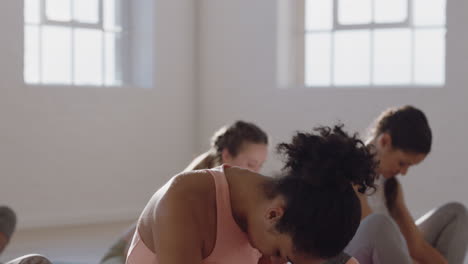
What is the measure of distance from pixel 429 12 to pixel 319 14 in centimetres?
89

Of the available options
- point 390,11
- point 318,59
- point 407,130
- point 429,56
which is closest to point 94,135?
point 318,59

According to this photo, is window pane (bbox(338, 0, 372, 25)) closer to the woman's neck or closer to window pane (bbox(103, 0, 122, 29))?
window pane (bbox(103, 0, 122, 29))

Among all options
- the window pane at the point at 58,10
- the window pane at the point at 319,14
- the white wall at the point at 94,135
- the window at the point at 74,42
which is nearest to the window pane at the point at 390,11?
the window pane at the point at 319,14

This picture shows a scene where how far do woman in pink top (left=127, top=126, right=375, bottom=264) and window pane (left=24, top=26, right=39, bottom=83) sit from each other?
4.37 meters

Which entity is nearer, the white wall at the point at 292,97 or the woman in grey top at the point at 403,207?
the woman in grey top at the point at 403,207

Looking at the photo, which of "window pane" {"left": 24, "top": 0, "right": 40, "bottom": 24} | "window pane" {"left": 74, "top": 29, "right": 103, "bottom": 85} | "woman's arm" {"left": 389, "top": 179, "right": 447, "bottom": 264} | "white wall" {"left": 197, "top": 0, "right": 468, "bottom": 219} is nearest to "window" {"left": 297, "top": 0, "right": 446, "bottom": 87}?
→ "white wall" {"left": 197, "top": 0, "right": 468, "bottom": 219}

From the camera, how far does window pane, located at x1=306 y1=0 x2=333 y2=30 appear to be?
6.36 m

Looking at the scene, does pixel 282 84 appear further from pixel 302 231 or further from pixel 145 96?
pixel 302 231

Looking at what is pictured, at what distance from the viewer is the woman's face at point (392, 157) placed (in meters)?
2.93

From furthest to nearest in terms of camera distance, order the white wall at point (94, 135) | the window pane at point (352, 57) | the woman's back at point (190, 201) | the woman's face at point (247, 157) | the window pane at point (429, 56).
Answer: the window pane at point (352, 57) → the window pane at point (429, 56) → the white wall at point (94, 135) → the woman's face at point (247, 157) → the woman's back at point (190, 201)

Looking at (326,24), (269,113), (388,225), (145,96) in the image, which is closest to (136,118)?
(145,96)

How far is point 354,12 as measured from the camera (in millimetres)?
6254

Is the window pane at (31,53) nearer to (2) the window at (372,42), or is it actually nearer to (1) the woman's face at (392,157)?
(2) the window at (372,42)

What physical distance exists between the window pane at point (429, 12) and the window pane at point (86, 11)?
2.39 m
